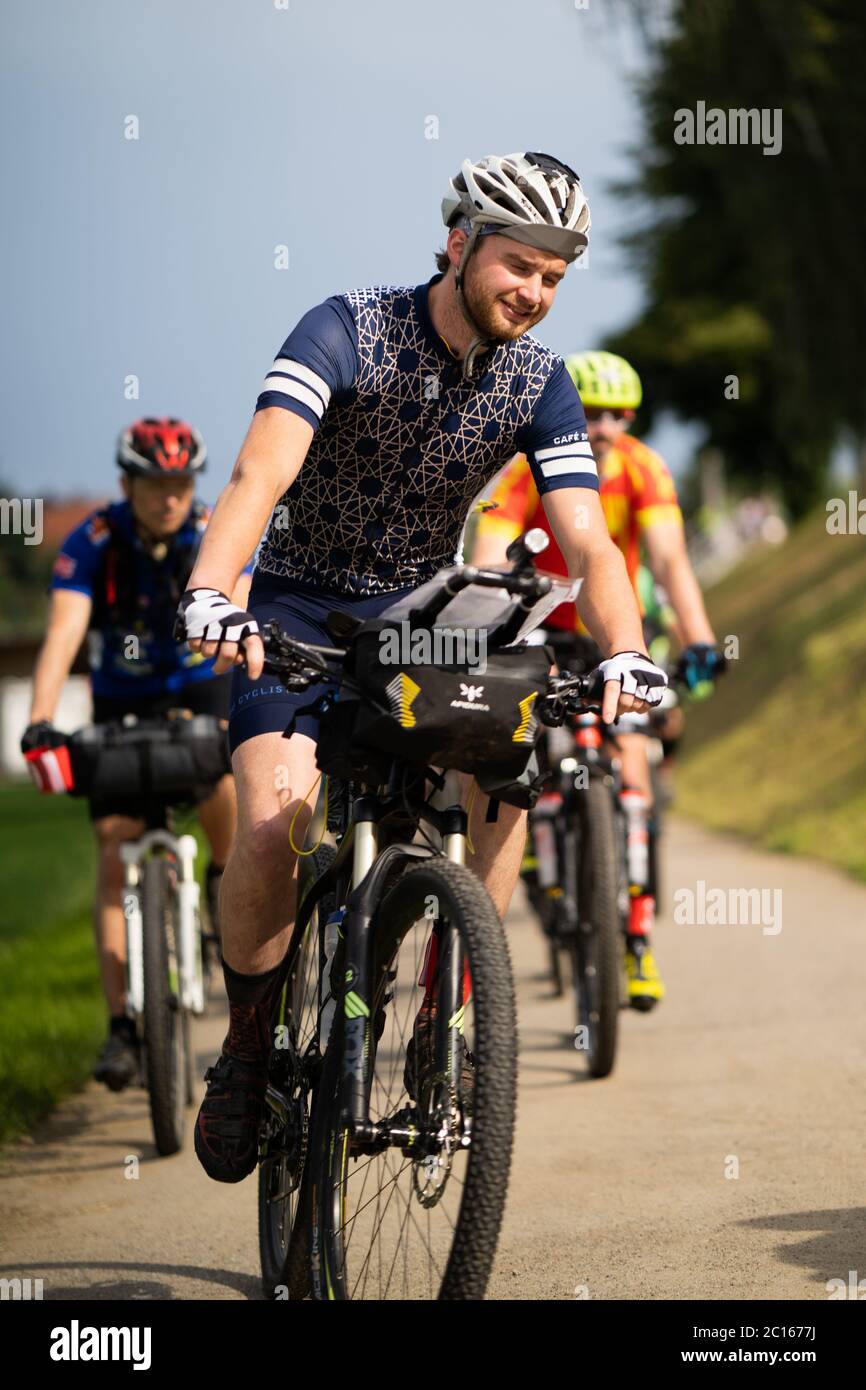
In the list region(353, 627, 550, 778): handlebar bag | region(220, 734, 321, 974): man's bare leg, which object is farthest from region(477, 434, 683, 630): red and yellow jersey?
region(353, 627, 550, 778): handlebar bag

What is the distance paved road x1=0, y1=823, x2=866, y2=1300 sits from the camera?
4.18 metres

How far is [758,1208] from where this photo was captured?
14.9 ft

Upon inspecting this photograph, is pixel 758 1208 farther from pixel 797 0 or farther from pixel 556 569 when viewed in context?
pixel 797 0

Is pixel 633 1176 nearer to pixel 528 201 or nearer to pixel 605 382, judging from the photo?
pixel 528 201

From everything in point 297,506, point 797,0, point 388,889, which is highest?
point 797,0

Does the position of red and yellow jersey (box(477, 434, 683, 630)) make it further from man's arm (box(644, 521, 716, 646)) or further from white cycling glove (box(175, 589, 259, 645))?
white cycling glove (box(175, 589, 259, 645))

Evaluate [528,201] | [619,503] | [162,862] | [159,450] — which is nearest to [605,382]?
[619,503]

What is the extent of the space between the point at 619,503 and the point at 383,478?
3420 mm

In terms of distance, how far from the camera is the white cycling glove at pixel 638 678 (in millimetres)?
3682

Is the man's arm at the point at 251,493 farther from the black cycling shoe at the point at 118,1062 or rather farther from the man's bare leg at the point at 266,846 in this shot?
the black cycling shoe at the point at 118,1062

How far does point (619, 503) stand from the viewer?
748 centimetres

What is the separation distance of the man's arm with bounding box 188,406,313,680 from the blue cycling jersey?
2.82 metres
